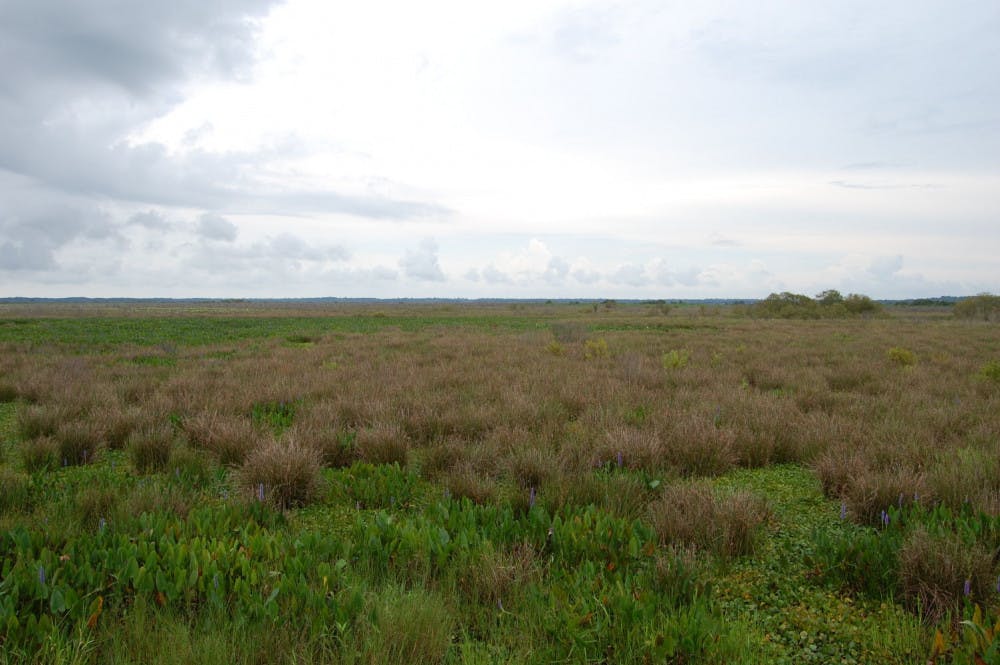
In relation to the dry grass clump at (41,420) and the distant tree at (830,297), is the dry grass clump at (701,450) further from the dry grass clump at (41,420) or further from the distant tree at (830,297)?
the distant tree at (830,297)

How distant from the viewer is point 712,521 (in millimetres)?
3328

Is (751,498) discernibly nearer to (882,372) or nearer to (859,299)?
(882,372)

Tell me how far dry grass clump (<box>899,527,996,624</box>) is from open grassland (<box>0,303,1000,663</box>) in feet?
0.03

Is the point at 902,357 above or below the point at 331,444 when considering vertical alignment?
above

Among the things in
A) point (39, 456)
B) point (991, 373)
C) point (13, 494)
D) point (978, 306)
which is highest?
point (978, 306)

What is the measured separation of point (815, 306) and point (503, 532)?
206ft

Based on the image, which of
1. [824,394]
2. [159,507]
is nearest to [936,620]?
[159,507]

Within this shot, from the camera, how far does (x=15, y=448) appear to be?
19.0ft

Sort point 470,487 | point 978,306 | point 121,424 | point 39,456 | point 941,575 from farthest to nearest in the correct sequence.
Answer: point 978,306
point 121,424
point 39,456
point 470,487
point 941,575

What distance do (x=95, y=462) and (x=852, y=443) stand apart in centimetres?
802

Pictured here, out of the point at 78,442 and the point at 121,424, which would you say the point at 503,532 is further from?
the point at 121,424

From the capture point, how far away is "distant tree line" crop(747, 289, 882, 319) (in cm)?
5291

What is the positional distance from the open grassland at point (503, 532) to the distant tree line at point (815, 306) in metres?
52.1

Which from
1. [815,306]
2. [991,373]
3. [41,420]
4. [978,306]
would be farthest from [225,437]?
[978,306]
